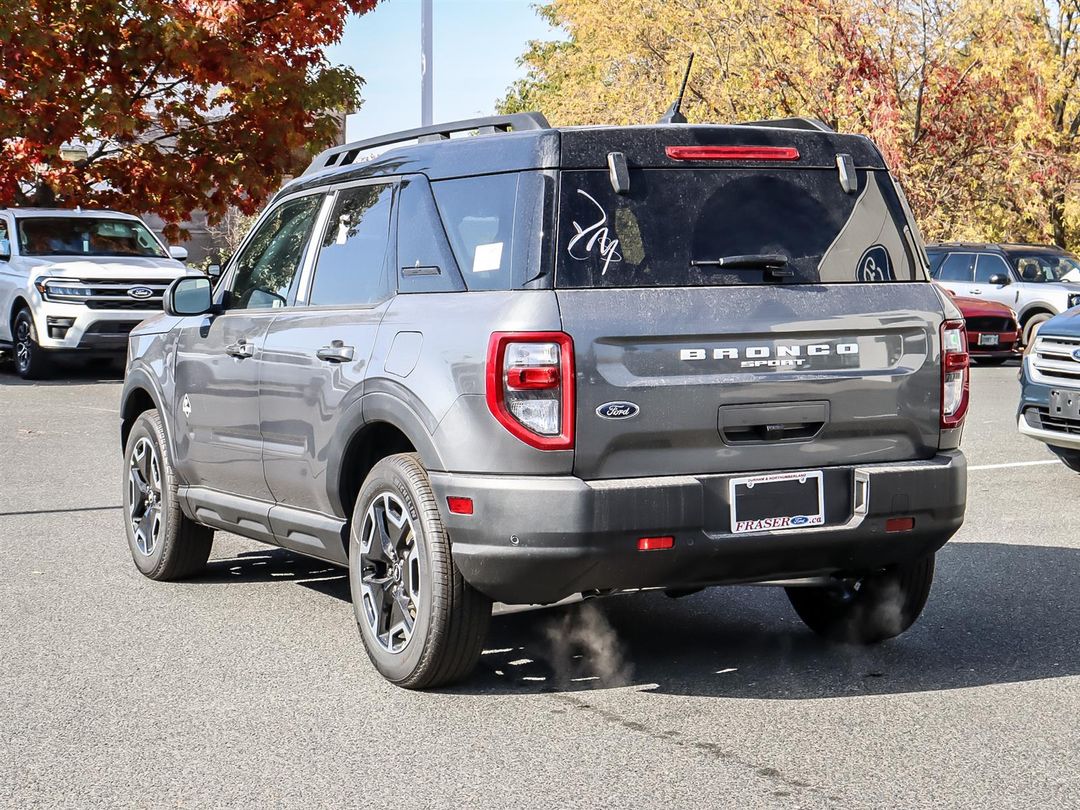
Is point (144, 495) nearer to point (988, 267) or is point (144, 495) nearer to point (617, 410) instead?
point (617, 410)

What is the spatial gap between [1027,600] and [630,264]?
116 inches

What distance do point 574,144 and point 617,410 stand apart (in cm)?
93

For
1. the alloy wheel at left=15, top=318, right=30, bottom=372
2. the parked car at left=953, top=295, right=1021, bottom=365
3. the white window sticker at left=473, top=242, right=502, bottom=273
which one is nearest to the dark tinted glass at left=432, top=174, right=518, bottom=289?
the white window sticker at left=473, top=242, right=502, bottom=273

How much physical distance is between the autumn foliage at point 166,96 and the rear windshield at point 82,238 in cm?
169

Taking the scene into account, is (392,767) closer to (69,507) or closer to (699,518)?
(699,518)

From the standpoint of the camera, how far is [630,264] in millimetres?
5141

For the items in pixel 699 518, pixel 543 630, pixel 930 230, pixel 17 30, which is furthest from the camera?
pixel 930 230

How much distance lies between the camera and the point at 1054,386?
34.9ft

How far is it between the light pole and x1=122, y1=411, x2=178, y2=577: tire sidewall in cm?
1446

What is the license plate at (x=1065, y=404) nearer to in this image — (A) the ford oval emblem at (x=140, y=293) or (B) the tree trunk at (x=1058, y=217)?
(A) the ford oval emblem at (x=140, y=293)

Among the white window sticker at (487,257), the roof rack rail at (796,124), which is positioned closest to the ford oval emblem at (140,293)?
the roof rack rail at (796,124)

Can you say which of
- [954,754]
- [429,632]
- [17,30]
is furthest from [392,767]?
[17,30]

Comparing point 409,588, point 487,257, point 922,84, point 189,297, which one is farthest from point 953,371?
point 922,84

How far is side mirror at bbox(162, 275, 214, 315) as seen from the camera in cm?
693
